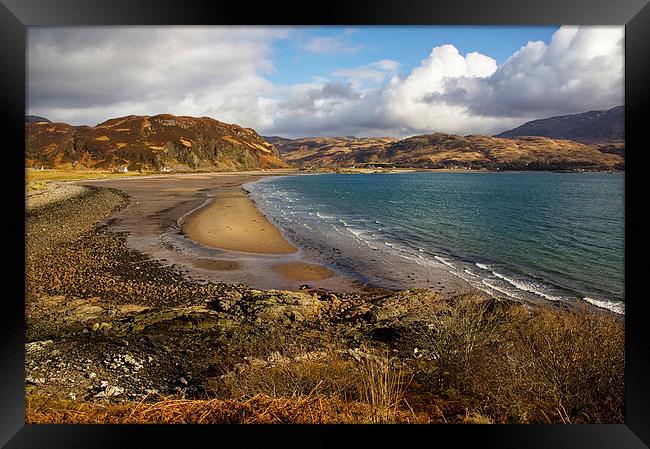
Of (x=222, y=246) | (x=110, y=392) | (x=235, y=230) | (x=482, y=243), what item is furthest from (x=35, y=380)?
(x=482, y=243)

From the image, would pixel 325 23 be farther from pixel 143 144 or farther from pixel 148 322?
pixel 143 144

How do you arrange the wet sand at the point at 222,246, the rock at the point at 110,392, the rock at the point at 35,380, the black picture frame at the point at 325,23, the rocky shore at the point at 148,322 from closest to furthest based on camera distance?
the black picture frame at the point at 325,23 < the rock at the point at 110,392 < the rock at the point at 35,380 < the rocky shore at the point at 148,322 < the wet sand at the point at 222,246

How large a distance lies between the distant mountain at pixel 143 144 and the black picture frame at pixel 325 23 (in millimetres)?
54600

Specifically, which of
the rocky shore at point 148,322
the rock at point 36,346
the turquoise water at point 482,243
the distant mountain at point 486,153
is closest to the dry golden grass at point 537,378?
the rocky shore at point 148,322

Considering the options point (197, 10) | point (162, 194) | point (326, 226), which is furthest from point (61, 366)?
point (162, 194)

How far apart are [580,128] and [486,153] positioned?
576 inches

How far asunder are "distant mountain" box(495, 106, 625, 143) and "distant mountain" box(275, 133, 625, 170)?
2.46 m

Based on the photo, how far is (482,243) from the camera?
17906 mm

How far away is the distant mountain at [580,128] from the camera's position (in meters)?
63.1

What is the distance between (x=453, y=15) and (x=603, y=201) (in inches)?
1442

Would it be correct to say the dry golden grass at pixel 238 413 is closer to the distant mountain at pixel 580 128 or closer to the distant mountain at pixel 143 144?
the distant mountain at pixel 143 144

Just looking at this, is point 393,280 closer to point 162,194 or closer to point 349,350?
point 349,350

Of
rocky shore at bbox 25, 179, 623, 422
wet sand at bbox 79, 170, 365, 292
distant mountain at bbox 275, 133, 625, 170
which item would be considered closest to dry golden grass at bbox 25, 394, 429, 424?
rocky shore at bbox 25, 179, 623, 422
